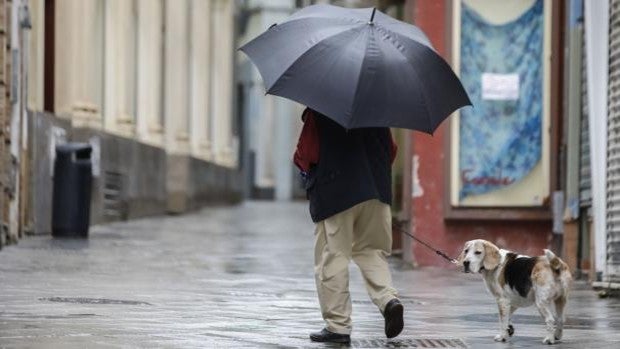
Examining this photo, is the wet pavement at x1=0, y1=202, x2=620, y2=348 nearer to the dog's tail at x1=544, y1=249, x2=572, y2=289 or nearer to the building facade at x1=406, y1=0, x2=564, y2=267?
the dog's tail at x1=544, y1=249, x2=572, y2=289

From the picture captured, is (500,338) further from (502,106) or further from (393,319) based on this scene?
(502,106)

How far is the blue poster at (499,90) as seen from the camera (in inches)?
674

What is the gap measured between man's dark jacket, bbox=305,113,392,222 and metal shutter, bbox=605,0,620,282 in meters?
5.06

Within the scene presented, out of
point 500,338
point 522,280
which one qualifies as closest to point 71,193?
point 500,338

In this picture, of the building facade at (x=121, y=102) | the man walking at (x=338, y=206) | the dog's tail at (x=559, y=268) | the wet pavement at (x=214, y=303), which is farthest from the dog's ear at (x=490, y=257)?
the building facade at (x=121, y=102)

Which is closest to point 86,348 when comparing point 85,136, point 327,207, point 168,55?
point 327,207

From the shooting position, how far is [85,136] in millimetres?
25031

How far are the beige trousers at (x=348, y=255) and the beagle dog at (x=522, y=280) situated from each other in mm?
452

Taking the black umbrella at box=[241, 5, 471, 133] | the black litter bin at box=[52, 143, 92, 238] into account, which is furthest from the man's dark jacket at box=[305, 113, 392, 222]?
the black litter bin at box=[52, 143, 92, 238]

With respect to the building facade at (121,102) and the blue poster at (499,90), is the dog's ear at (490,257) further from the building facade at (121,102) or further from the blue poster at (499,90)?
the building facade at (121,102)

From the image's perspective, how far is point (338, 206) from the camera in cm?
895

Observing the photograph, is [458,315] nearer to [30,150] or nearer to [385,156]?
→ [385,156]

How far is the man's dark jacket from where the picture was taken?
898 centimetres

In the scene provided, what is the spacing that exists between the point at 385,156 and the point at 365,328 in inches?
51.4
